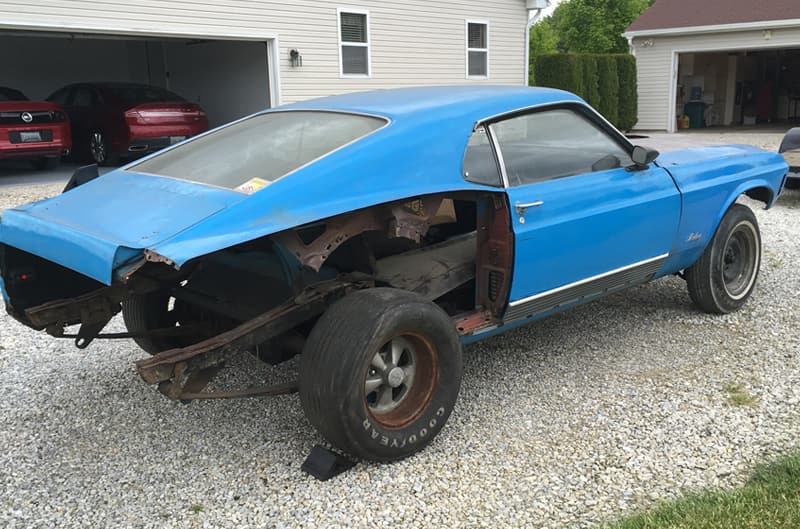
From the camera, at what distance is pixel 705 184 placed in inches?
182

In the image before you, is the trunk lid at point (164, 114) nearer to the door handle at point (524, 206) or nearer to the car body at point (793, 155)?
the car body at point (793, 155)

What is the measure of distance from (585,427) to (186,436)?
1959 mm

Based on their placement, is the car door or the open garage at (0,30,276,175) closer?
the car door

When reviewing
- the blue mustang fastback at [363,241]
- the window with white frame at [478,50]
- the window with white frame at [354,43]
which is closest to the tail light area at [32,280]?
the blue mustang fastback at [363,241]

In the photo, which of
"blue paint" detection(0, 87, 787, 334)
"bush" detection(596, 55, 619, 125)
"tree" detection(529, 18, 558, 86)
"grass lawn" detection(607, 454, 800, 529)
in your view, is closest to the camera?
"grass lawn" detection(607, 454, 800, 529)

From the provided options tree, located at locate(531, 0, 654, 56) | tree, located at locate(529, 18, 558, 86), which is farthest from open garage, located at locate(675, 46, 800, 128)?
tree, located at locate(529, 18, 558, 86)

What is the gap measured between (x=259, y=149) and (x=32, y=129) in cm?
1017

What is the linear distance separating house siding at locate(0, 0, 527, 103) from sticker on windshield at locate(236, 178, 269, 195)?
10.1 meters

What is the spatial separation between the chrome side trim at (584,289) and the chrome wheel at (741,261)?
0.98 metres

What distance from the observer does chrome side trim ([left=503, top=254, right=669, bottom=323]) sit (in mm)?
3740

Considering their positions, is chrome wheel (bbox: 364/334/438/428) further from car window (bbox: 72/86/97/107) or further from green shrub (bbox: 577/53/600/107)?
green shrub (bbox: 577/53/600/107)

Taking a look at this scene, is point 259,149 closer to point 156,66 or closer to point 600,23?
point 156,66

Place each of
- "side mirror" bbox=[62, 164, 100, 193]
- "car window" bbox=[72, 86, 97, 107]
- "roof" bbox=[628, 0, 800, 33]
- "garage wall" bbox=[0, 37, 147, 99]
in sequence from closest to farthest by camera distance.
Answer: "side mirror" bbox=[62, 164, 100, 193], "car window" bbox=[72, 86, 97, 107], "garage wall" bbox=[0, 37, 147, 99], "roof" bbox=[628, 0, 800, 33]

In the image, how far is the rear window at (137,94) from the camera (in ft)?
44.7
